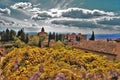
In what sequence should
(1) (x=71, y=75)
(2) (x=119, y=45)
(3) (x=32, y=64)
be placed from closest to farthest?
1. (1) (x=71, y=75)
2. (3) (x=32, y=64)
3. (2) (x=119, y=45)

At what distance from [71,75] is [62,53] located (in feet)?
5.19

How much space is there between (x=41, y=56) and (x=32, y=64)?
1.87 feet

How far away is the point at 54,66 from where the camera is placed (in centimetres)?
1317

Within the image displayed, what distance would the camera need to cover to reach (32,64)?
13.8 meters

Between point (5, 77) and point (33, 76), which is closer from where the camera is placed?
point (33, 76)

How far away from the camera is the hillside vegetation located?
13.0 metres

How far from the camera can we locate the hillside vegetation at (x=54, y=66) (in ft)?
42.6

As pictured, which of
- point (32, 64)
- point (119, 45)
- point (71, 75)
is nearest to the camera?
point (71, 75)

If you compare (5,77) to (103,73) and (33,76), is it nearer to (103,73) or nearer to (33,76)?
(33,76)

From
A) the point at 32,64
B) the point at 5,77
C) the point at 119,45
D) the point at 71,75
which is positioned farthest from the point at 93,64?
the point at 119,45

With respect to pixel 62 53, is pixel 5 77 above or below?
below

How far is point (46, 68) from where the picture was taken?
43.0ft

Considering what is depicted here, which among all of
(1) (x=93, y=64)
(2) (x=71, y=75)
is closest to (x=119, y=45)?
(1) (x=93, y=64)

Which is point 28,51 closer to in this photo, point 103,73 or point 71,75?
point 71,75
